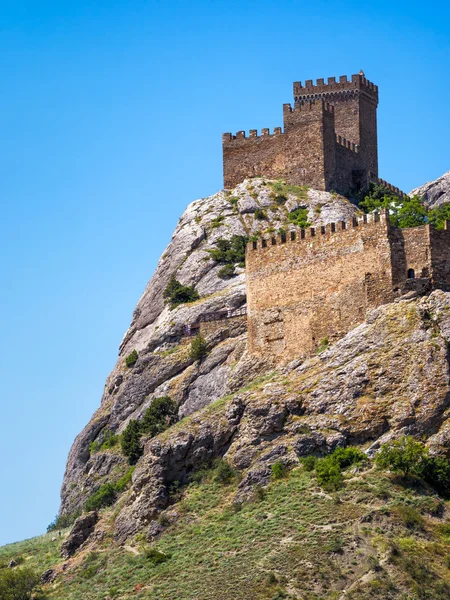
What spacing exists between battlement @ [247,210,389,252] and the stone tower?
2407cm

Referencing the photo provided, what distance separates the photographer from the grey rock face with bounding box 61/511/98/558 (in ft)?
246

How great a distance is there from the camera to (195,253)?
10150 cm

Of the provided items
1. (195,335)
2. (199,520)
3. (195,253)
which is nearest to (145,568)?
(199,520)

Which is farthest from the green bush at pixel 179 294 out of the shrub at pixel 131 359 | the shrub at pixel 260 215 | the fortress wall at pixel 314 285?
the fortress wall at pixel 314 285

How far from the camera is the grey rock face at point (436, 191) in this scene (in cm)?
12025

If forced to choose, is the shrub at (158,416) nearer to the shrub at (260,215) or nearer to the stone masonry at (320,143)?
the shrub at (260,215)

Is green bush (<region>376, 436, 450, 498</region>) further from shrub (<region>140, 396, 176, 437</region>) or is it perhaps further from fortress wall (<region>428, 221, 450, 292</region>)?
shrub (<region>140, 396, 176, 437</region>)

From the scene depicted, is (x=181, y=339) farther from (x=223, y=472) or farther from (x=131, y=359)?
(x=223, y=472)

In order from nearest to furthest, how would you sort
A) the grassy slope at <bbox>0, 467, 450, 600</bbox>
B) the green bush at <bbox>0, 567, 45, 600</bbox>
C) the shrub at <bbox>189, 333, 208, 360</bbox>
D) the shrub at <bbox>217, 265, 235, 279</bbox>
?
the grassy slope at <bbox>0, 467, 450, 600</bbox>, the green bush at <bbox>0, 567, 45, 600</bbox>, the shrub at <bbox>189, 333, 208, 360</bbox>, the shrub at <bbox>217, 265, 235, 279</bbox>

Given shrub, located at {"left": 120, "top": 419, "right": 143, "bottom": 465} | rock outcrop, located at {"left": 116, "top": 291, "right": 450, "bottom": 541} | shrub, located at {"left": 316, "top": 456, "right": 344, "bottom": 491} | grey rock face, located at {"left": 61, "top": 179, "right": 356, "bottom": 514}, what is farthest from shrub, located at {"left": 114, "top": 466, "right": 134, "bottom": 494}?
shrub, located at {"left": 316, "top": 456, "right": 344, "bottom": 491}

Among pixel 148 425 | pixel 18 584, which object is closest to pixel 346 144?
pixel 148 425

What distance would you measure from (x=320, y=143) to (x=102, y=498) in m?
36.0

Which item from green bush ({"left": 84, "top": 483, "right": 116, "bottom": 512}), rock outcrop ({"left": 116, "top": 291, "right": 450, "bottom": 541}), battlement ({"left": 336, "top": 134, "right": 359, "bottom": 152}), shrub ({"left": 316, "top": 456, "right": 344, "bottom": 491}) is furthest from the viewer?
battlement ({"left": 336, "top": 134, "right": 359, "bottom": 152})

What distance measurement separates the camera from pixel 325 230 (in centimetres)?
7812
